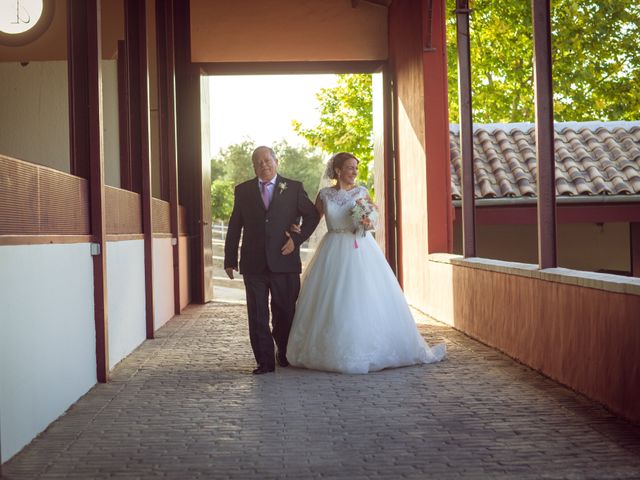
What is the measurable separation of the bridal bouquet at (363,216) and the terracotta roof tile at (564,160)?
6067mm

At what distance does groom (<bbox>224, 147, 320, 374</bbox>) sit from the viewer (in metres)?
7.19

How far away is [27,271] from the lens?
5.00m

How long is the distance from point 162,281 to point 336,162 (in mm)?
4080

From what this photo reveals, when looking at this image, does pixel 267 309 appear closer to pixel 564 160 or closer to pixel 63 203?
pixel 63 203

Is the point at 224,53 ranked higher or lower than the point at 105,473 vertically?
higher

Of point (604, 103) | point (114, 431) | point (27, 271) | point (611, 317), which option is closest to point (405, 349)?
point (611, 317)

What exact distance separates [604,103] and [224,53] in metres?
15.1

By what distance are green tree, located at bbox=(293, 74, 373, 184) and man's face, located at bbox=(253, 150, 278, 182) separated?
20483mm

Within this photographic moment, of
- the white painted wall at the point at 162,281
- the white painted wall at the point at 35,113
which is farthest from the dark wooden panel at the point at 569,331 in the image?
the white painted wall at the point at 35,113

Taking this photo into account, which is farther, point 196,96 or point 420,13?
point 196,96

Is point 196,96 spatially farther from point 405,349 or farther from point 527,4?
point 527,4

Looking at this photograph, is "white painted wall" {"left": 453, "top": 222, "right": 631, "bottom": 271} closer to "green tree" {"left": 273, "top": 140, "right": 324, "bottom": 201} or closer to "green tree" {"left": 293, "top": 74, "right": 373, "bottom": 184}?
"green tree" {"left": 293, "top": 74, "right": 373, "bottom": 184}

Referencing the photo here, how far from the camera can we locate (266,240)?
7.25m

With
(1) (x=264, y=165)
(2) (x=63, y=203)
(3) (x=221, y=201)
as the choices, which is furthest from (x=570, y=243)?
(3) (x=221, y=201)
